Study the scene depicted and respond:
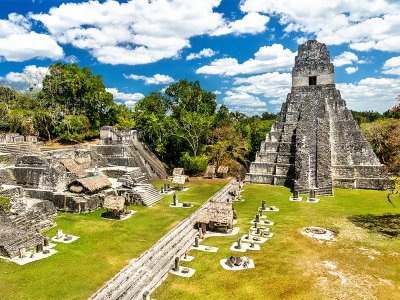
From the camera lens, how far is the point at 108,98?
141 feet

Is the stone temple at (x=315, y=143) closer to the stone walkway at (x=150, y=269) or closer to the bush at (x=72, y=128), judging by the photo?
the stone walkway at (x=150, y=269)

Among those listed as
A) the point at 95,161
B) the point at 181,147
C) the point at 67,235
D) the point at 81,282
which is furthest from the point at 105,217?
the point at 181,147

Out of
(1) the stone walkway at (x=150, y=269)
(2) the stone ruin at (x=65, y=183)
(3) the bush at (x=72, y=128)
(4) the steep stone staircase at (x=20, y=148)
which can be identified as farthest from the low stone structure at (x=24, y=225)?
(3) the bush at (x=72, y=128)

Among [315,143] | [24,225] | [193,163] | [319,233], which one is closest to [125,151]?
[193,163]

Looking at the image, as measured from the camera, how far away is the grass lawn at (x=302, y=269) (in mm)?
11344

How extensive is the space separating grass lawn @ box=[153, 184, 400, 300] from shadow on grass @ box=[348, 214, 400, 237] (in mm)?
557

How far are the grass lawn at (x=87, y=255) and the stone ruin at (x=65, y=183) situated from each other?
1.02 m

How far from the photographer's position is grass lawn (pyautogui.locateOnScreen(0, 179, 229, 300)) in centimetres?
1163

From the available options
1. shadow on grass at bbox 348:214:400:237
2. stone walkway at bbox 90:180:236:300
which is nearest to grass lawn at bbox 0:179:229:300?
stone walkway at bbox 90:180:236:300

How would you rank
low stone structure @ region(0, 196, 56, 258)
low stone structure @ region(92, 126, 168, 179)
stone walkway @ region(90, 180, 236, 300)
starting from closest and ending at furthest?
stone walkway @ region(90, 180, 236, 300) → low stone structure @ region(0, 196, 56, 258) → low stone structure @ region(92, 126, 168, 179)

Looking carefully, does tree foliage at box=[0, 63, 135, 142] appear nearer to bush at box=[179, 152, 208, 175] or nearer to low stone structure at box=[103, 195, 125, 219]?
bush at box=[179, 152, 208, 175]

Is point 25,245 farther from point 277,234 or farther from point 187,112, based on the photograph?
point 187,112

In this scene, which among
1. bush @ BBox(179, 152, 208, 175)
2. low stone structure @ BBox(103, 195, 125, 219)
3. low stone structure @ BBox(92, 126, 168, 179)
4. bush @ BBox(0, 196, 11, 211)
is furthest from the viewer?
bush @ BBox(179, 152, 208, 175)

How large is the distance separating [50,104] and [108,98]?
733cm
